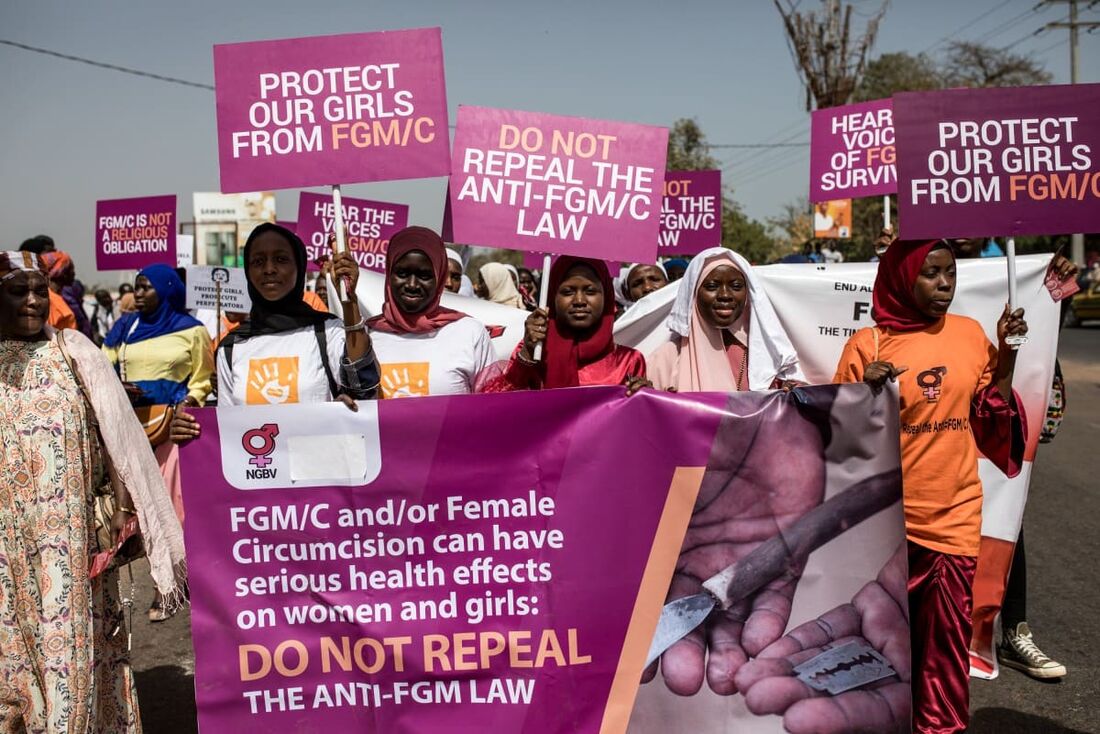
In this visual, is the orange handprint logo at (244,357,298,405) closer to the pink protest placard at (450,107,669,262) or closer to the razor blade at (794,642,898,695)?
the pink protest placard at (450,107,669,262)

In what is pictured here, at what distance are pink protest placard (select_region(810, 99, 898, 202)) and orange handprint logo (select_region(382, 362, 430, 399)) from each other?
4.07 m

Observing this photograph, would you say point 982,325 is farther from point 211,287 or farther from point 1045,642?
point 211,287

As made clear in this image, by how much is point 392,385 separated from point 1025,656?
2.99 meters

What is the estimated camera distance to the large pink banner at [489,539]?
10.4 feet

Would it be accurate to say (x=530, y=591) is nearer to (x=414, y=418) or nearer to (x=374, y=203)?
(x=414, y=418)

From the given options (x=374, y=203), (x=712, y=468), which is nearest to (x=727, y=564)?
(x=712, y=468)

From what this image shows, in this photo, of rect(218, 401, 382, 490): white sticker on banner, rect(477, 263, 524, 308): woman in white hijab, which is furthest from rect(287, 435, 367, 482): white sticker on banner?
rect(477, 263, 524, 308): woman in white hijab

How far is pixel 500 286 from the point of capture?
852 cm

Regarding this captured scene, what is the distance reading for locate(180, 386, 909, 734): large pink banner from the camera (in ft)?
10.4

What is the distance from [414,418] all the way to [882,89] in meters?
40.5

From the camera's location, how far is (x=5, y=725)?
335 centimetres

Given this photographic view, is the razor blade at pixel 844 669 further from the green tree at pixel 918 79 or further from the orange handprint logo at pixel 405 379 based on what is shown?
the green tree at pixel 918 79

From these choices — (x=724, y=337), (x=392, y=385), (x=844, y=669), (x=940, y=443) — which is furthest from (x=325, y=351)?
(x=940, y=443)

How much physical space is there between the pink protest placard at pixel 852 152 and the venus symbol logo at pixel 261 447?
15.8ft
